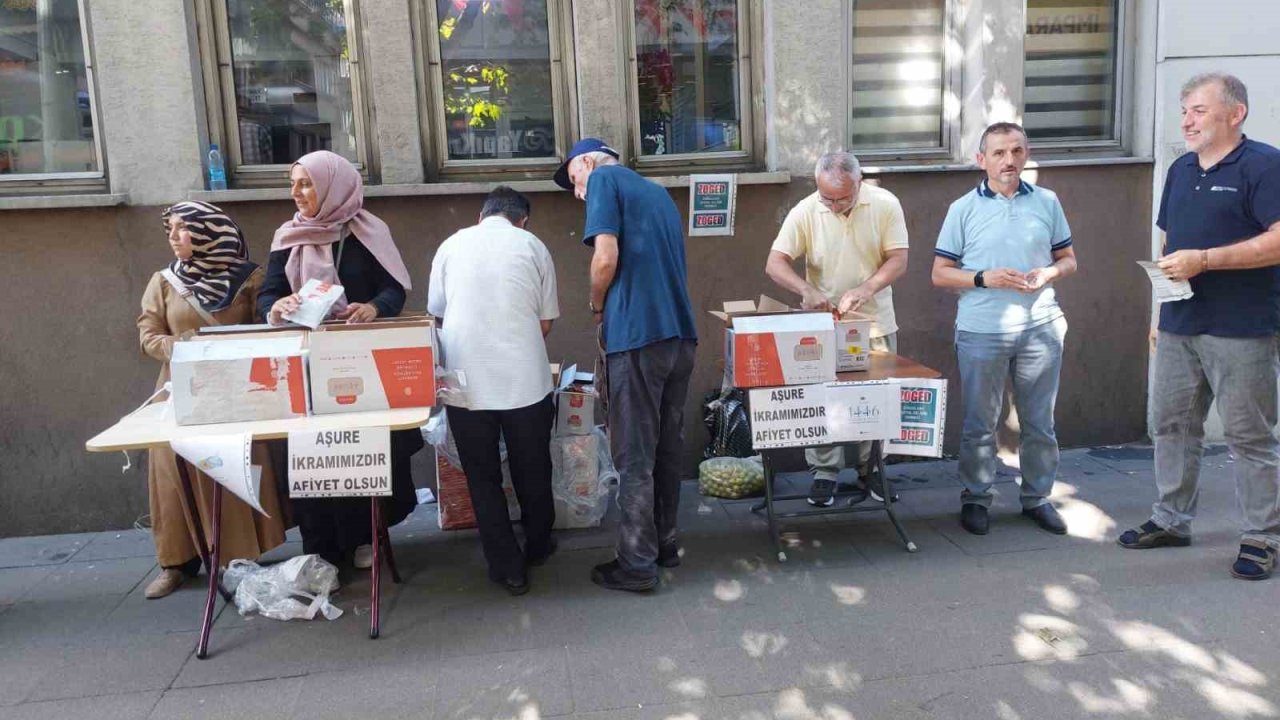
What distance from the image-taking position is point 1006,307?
4.29m

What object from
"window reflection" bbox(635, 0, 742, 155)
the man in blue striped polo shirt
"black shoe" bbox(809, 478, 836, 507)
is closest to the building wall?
"window reflection" bbox(635, 0, 742, 155)

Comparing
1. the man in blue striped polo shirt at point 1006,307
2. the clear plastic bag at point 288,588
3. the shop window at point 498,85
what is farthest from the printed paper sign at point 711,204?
the clear plastic bag at point 288,588

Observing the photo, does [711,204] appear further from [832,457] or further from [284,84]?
[284,84]

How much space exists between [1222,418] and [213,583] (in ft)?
14.2

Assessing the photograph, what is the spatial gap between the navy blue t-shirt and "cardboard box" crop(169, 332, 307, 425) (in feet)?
4.10

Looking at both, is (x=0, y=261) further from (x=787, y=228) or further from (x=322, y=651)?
(x=787, y=228)

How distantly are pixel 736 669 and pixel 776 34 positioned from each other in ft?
12.1

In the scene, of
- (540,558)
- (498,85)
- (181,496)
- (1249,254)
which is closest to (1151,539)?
(1249,254)

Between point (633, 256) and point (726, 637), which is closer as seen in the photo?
point (726, 637)

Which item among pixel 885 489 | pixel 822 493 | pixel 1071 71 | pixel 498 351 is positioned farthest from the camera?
pixel 1071 71

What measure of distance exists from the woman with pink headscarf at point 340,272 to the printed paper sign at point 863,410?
6.22ft

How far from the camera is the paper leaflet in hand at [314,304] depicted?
346cm

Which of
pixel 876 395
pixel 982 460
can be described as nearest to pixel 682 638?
pixel 876 395

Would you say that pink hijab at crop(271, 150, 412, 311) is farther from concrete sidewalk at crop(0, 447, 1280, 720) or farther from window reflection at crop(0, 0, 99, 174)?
window reflection at crop(0, 0, 99, 174)
